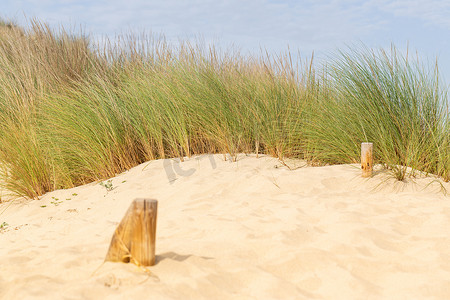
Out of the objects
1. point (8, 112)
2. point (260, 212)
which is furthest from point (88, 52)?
point (260, 212)

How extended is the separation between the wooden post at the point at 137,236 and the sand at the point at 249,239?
0.06m

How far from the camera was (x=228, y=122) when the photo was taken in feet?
18.9

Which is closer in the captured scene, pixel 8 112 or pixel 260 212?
pixel 260 212

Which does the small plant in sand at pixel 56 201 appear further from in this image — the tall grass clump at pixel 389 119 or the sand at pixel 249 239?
the tall grass clump at pixel 389 119

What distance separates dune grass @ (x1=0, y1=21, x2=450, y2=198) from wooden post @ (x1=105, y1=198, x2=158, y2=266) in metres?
2.95

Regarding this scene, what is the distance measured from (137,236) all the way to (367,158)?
2800mm

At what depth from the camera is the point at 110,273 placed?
7.15 feet

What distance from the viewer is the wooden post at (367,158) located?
4.28 meters

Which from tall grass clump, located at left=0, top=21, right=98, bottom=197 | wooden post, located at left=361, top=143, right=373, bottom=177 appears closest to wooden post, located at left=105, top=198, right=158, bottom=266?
wooden post, located at left=361, top=143, right=373, bottom=177

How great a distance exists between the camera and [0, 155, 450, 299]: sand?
2215 millimetres

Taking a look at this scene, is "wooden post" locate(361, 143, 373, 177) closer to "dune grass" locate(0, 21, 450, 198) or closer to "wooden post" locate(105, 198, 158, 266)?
"dune grass" locate(0, 21, 450, 198)

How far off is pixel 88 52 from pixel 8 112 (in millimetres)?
2711

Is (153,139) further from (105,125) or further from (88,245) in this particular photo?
(88,245)

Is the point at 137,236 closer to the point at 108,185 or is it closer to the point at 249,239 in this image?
the point at 249,239
